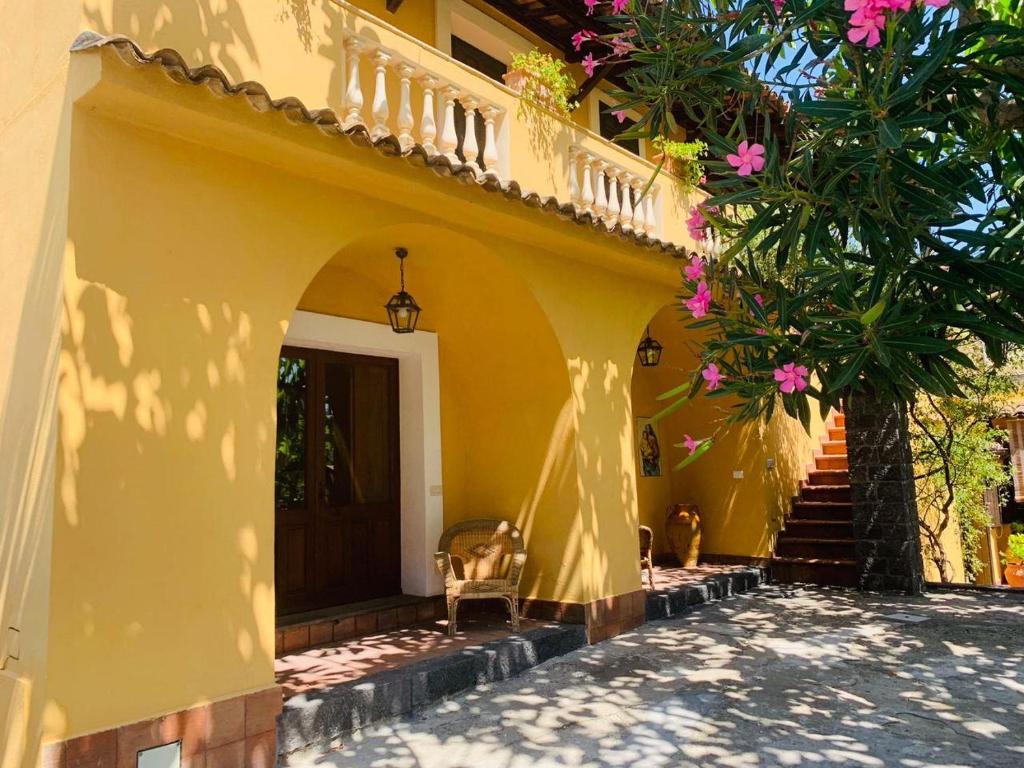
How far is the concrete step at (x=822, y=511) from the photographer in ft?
37.0

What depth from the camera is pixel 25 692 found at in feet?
12.2

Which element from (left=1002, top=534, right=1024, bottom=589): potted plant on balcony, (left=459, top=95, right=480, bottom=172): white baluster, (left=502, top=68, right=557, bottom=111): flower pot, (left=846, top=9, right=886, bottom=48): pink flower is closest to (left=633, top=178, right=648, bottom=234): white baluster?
(left=502, top=68, right=557, bottom=111): flower pot

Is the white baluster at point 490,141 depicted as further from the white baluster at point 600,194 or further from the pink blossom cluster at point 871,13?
the pink blossom cluster at point 871,13

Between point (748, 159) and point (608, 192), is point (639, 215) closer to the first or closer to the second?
point (608, 192)

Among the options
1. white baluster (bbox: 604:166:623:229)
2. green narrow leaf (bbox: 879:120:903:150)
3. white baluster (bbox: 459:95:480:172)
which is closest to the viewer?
green narrow leaf (bbox: 879:120:903:150)

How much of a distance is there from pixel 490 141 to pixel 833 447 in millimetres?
9722

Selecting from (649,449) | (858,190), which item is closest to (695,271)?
(858,190)

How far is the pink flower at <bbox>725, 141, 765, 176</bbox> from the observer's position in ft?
9.61

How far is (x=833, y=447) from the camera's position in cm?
1327

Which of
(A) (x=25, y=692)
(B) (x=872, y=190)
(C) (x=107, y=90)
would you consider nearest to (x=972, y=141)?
(B) (x=872, y=190)

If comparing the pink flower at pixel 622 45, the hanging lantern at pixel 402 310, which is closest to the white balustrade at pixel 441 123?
the pink flower at pixel 622 45

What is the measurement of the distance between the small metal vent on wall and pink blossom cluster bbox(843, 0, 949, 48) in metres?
4.54

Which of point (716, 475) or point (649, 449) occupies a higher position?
point (649, 449)

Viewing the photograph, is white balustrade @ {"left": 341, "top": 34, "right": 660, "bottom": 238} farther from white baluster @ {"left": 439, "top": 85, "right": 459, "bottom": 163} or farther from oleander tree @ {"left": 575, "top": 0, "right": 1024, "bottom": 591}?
oleander tree @ {"left": 575, "top": 0, "right": 1024, "bottom": 591}
